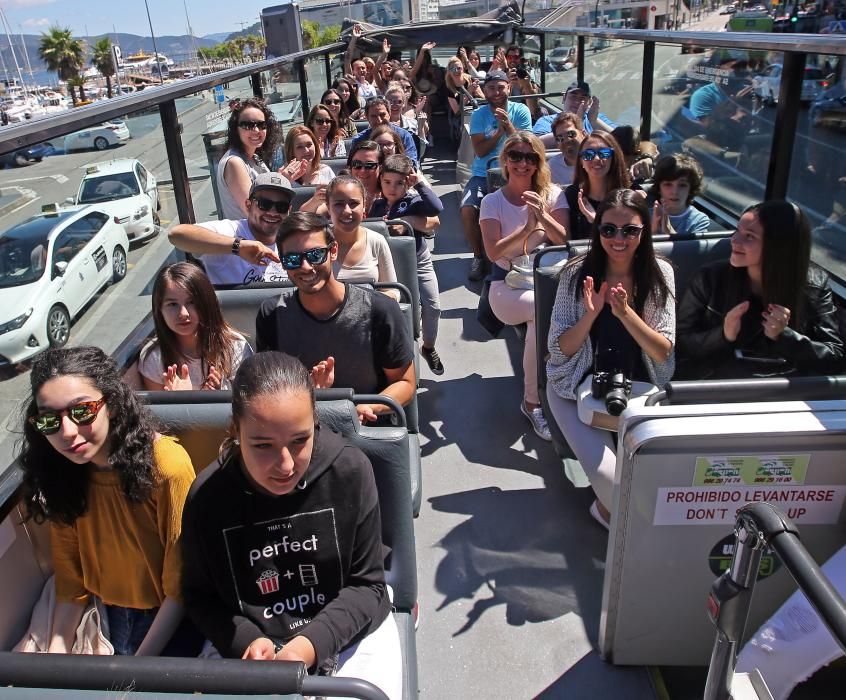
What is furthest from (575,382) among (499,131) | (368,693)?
(499,131)

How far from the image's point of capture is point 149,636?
1.69 meters

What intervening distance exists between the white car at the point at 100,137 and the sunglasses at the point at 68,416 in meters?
0.99

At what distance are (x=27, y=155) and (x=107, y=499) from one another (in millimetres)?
1054

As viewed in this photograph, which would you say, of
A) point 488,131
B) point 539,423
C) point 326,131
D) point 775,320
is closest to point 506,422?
point 539,423

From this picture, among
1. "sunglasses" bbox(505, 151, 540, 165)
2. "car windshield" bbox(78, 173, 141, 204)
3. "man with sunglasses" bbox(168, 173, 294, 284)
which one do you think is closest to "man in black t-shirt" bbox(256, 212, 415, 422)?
"man with sunglasses" bbox(168, 173, 294, 284)

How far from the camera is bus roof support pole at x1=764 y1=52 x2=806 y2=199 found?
105 inches

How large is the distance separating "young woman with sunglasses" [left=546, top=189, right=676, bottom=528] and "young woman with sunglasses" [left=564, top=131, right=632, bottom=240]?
1037 millimetres

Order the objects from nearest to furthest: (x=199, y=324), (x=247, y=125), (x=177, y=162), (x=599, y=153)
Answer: (x=199, y=324)
(x=177, y=162)
(x=599, y=153)
(x=247, y=125)

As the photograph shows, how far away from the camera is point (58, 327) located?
106 inches

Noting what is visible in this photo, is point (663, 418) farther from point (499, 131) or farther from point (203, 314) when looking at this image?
point (499, 131)

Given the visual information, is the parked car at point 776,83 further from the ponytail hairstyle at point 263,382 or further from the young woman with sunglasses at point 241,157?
the young woman with sunglasses at point 241,157

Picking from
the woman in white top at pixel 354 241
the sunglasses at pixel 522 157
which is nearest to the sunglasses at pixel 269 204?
the woman in white top at pixel 354 241

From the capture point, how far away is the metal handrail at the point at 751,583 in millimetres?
992

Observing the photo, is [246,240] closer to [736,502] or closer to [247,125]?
[247,125]
